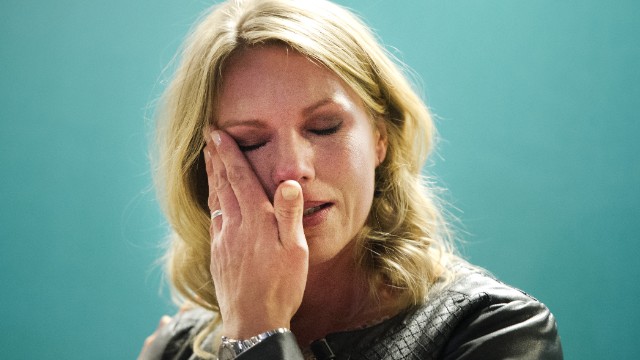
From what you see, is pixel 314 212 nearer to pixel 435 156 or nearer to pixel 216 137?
pixel 216 137

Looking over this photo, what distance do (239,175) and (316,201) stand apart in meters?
0.14

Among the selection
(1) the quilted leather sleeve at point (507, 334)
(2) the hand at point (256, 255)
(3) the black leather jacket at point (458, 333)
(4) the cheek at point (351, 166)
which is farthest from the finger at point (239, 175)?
(1) the quilted leather sleeve at point (507, 334)

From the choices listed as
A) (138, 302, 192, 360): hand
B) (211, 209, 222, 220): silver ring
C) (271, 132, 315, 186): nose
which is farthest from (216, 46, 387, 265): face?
(138, 302, 192, 360): hand

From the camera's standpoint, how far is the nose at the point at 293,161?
3.53 feet

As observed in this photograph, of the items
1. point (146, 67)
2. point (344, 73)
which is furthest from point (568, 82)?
point (146, 67)

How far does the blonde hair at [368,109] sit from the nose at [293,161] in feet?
0.47

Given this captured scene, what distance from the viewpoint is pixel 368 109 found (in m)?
1.20

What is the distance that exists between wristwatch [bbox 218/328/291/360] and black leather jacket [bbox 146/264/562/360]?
2 cm

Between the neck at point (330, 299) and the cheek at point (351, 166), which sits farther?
the neck at point (330, 299)

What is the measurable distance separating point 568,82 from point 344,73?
2.35 feet

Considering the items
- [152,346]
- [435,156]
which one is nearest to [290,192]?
[152,346]

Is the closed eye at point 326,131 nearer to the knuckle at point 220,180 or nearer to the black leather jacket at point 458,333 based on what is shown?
the knuckle at point 220,180

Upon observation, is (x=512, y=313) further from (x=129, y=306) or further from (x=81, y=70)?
(x=81, y=70)

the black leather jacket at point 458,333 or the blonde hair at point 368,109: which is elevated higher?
the blonde hair at point 368,109
